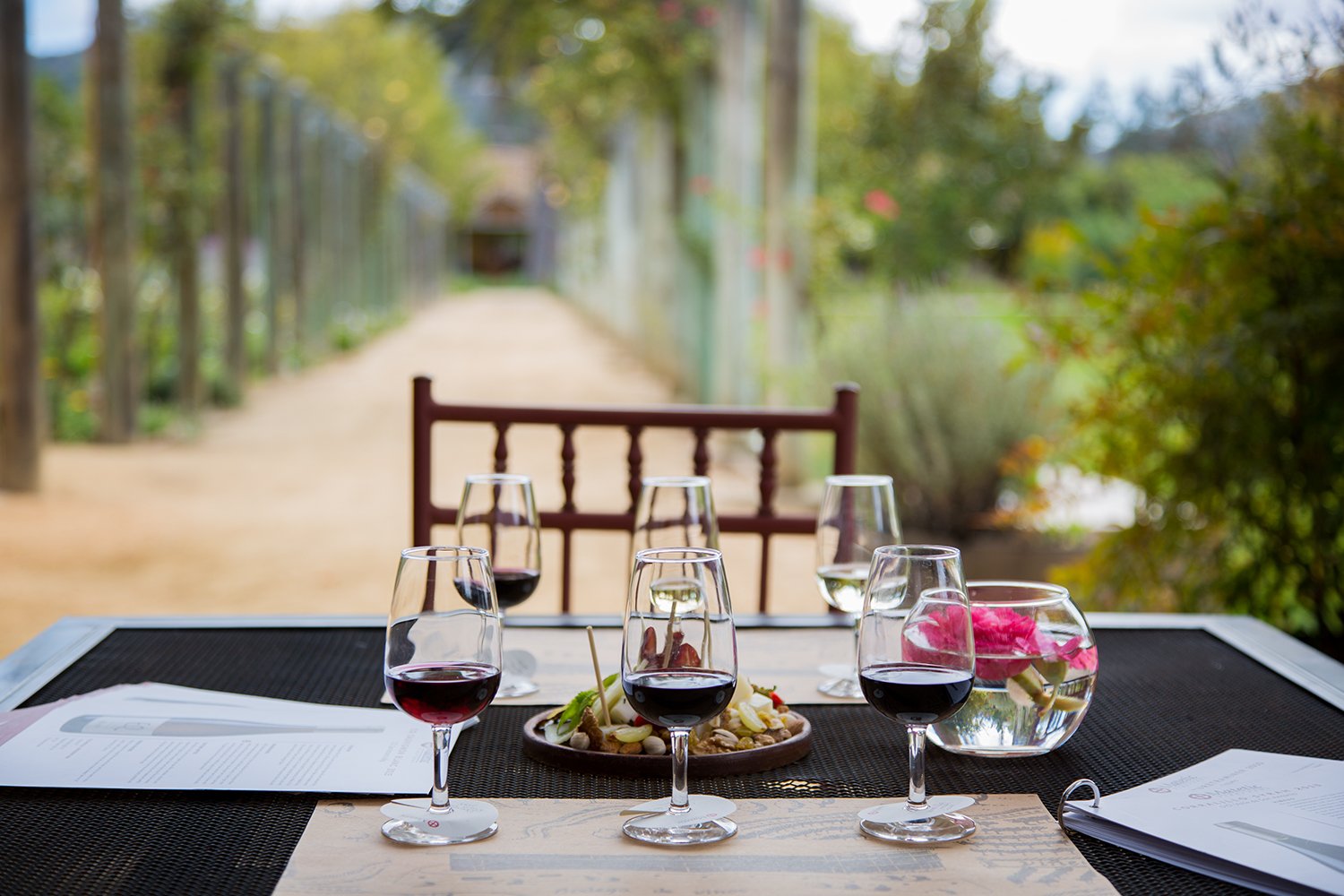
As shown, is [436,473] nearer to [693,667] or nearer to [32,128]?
[32,128]

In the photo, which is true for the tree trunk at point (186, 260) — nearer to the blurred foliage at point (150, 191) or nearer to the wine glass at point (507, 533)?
the blurred foliage at point (150, 191)

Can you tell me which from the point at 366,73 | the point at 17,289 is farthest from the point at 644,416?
the point at 366,73

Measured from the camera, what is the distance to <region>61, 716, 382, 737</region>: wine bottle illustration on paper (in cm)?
121

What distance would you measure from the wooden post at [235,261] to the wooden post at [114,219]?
2845 millimetres

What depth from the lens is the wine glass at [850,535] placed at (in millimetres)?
1442

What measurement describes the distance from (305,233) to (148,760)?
53.8 ft

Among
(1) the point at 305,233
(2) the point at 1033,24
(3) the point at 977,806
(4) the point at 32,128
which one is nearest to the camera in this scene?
(3) the point at 977,806

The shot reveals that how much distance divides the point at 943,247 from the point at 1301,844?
959 centimetres

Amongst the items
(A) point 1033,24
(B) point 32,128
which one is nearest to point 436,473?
(B) point 32,128

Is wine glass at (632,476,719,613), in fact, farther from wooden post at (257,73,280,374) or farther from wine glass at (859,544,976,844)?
wooden post at (257,73,280,374)

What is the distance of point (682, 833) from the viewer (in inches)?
38.9

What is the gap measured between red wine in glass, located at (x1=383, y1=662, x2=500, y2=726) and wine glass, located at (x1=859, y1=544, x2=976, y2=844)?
10.5 inches

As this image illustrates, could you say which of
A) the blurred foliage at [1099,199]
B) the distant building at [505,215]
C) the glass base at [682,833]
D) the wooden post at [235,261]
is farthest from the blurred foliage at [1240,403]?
the distant building at [505,215]

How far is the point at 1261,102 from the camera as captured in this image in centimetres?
322
